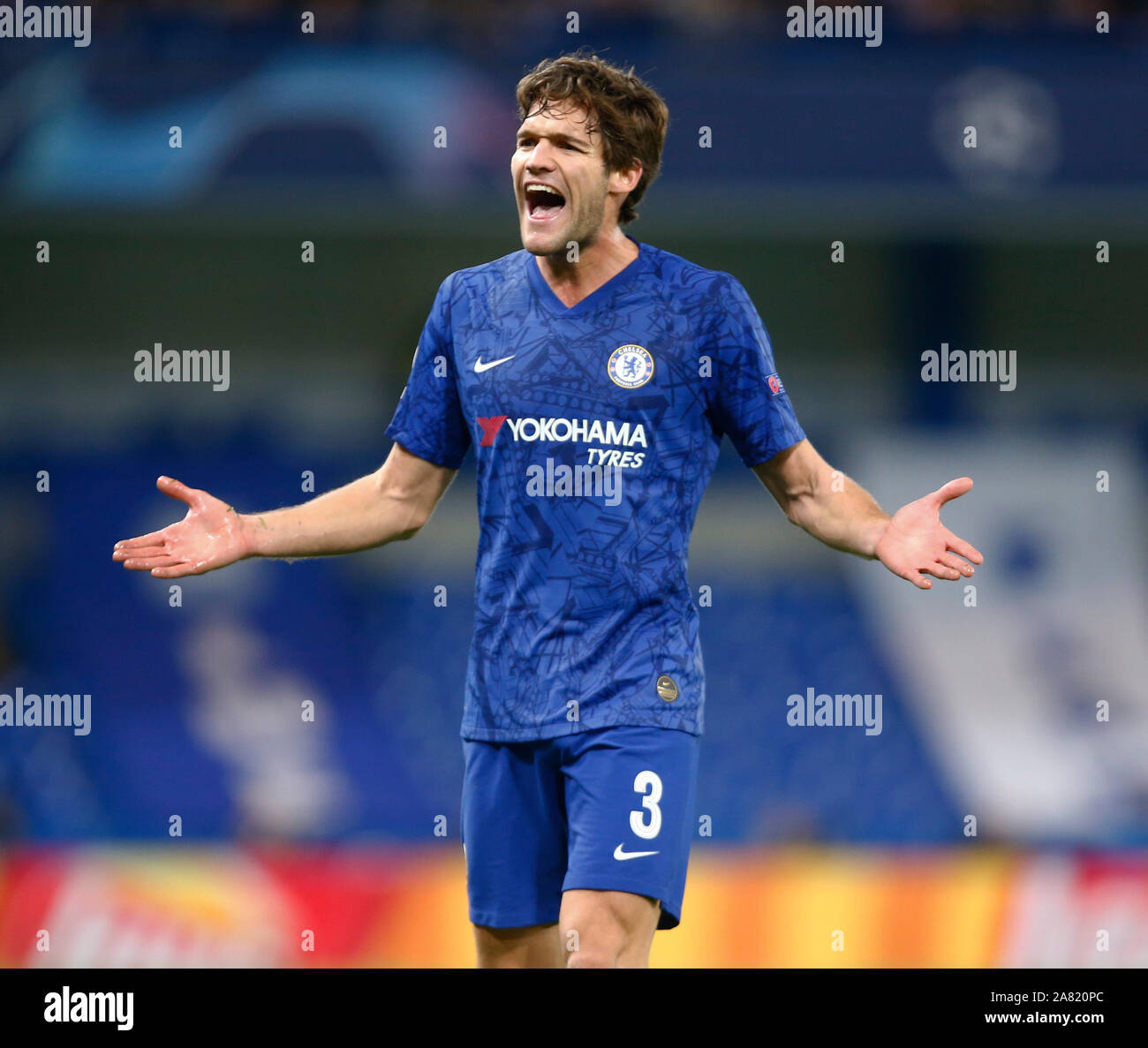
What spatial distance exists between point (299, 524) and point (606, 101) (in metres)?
1.36

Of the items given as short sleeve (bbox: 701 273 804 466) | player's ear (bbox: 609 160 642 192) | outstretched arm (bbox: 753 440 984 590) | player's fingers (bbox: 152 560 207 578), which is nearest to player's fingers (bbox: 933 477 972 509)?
outstretched arm (bbox: 753 440 984 590)

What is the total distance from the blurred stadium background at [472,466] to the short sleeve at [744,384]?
13.8ft

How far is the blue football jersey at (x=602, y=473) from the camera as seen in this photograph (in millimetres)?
3979

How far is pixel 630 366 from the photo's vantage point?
13.3 ft

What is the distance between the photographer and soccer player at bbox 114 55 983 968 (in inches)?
154

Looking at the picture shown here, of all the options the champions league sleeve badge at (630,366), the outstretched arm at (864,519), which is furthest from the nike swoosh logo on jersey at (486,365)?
the outstretched arm at (864,519)

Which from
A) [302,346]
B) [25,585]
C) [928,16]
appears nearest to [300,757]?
[25,585]

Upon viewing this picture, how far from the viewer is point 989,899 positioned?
787cm

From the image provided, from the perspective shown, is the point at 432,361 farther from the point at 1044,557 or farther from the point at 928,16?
the point at 1044,557

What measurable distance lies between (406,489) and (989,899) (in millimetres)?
4638

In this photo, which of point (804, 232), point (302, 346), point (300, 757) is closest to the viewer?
point (300, 757)

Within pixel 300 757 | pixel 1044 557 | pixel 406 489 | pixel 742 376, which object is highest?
pixel 742 376

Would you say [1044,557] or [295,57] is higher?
[295,57]

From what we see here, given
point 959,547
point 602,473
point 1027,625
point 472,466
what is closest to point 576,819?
point 602,473
